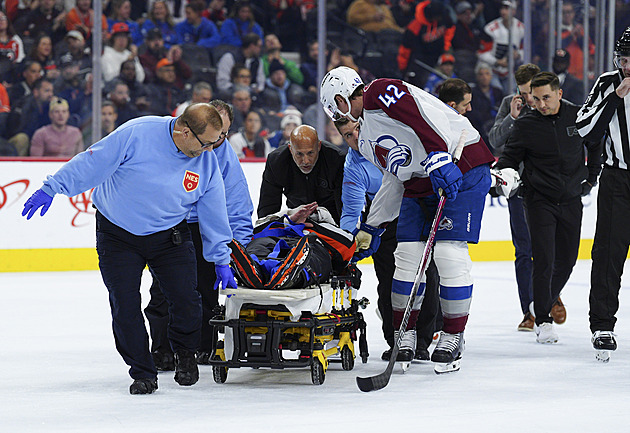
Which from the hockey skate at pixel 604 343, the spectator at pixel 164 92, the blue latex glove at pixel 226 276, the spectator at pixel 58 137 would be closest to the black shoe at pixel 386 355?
the hockey skate at pixel 604 343

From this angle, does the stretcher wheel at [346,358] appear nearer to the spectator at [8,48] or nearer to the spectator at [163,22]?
the spectator at [8,48]

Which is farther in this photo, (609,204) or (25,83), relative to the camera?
(25,83)

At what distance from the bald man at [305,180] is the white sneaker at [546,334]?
1.18 meters

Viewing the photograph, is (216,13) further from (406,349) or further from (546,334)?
(406,349)

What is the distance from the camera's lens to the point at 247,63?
981cm

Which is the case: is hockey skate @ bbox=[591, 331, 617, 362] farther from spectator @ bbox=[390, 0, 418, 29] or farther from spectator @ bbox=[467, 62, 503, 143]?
spectator @ bbox=[390, 0, 418, 29]

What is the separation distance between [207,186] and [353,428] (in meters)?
1.05

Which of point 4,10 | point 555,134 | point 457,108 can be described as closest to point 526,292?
point 555,134

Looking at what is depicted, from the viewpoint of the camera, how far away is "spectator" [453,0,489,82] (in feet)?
33.7

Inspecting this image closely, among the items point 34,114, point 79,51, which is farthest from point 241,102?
point 34,114

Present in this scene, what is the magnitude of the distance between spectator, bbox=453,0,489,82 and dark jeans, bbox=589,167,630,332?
6.28 metres

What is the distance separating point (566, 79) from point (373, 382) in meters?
6.80

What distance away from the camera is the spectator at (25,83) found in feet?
27.8

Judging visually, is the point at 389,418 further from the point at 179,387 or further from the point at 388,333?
the point at 388,333
